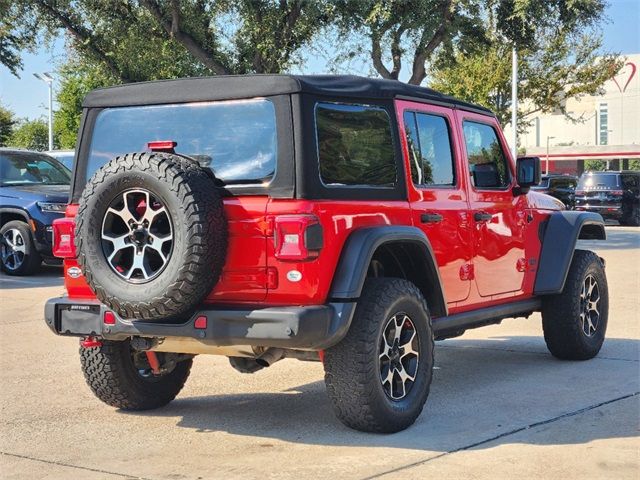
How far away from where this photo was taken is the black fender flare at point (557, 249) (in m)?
8.02

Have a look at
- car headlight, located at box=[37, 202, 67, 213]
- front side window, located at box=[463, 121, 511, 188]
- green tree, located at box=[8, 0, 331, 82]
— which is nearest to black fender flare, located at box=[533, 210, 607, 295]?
front side window, located at box=[463, 121, 511, 188]

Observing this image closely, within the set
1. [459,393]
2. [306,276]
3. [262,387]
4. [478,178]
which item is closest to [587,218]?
[478,178]

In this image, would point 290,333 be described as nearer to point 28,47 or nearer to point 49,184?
point 49,184

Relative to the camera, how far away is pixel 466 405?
22.0ft

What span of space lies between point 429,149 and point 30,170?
1051 centimetres

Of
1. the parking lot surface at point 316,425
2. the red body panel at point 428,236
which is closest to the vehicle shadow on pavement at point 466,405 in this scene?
the parking lot surface at point 316,425

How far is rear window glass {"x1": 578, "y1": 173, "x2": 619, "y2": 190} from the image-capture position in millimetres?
32000

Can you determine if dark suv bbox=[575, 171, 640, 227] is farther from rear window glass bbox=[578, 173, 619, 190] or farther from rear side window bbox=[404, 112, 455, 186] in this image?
rear side window bbox=[404, 112, 455, 186]

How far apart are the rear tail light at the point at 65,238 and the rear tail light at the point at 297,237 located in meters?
1.34

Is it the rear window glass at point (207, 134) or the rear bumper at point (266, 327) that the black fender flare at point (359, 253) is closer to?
the rear bumper at point (266, 327)

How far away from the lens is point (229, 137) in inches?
233

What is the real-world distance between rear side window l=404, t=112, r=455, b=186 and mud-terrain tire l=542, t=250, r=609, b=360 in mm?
1729

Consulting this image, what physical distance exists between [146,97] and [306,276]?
155 cm

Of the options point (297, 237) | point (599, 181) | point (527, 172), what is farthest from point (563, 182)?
point (297, 237)
